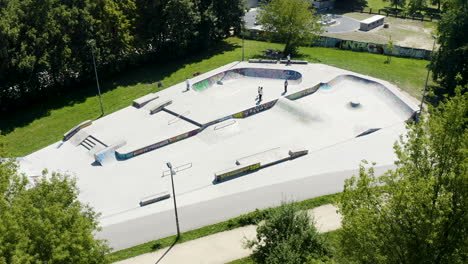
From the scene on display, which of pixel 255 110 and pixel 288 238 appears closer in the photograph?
pixel 288 238

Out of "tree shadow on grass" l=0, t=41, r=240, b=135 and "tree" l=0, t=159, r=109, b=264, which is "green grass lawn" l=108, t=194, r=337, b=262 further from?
"tree shadow on grass" l=0, t=41, r=240, b=135

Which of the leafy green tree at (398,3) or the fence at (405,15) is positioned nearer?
the fence at (405,15)

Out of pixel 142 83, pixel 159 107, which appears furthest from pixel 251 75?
pixel 159 107

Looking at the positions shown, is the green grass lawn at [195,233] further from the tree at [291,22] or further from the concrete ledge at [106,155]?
the tree at [291,22]

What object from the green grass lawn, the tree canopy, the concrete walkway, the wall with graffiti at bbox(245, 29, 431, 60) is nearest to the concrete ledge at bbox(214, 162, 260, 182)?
the green grass lawn

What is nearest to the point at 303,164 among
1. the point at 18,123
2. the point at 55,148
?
the point at 55,148

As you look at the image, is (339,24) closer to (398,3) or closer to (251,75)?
(398,3)

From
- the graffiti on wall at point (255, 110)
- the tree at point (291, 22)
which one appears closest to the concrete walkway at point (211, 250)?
the graffiti on wall at point (255, 110)
